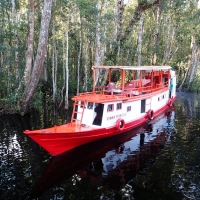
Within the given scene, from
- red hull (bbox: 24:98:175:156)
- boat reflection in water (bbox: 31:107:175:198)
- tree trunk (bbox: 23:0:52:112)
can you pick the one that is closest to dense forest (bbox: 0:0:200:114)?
tree trunk (bbox: 23:0:52:112)

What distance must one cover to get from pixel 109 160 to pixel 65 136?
2.47 metres

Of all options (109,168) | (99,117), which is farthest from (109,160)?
(99,117)

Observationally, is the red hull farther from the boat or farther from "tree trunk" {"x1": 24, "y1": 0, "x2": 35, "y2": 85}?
"tree trunk" {"x1": 24, "y1": 0, "x2": 35, "y2": 85}

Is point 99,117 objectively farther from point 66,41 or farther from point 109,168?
point 66,41

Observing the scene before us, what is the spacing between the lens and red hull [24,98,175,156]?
1073 cm

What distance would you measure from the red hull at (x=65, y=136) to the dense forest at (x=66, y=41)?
308 inches

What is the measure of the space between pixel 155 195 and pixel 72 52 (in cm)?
3042

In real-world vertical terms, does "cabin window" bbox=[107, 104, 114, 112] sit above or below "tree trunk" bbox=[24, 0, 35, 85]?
below

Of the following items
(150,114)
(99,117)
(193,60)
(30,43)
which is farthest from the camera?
(193,60)

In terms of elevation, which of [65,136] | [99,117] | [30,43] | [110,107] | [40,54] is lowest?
[65,136]

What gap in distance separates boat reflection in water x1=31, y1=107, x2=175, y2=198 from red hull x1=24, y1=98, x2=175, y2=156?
0.38m

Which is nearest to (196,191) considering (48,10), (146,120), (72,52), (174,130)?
(174,130)

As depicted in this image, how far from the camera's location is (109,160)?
36.9 ft

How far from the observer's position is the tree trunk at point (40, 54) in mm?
16881
